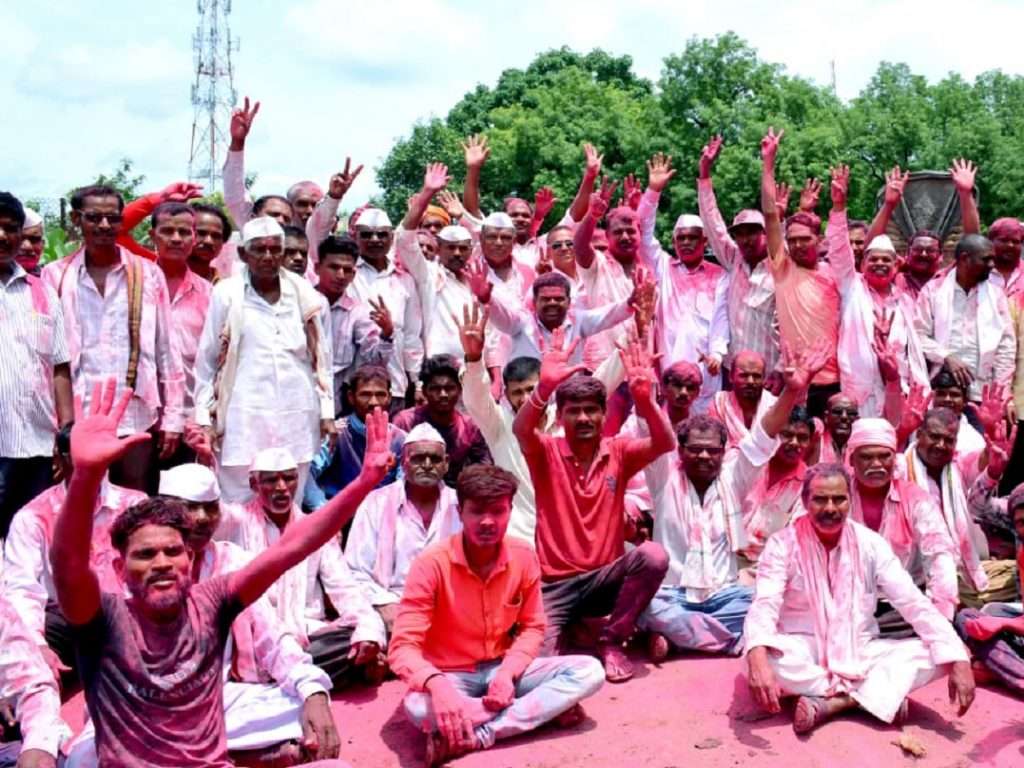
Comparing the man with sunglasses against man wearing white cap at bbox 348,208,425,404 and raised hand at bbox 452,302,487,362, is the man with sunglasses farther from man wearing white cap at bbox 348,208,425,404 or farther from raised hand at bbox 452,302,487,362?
man wearing white cap at bbox 348,208,425,404

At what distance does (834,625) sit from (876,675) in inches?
11.9

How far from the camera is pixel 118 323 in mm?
6047

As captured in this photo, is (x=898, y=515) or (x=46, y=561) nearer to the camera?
(x=46, y=561)

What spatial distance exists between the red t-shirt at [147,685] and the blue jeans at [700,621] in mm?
2922

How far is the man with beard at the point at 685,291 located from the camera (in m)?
8.48

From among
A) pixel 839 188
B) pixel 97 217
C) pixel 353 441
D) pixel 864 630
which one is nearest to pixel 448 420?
pixel 353 441

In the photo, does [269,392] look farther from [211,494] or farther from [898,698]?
[898,698]

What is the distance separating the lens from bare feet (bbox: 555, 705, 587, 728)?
5.36 meters

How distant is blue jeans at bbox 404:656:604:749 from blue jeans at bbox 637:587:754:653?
3.04 feet

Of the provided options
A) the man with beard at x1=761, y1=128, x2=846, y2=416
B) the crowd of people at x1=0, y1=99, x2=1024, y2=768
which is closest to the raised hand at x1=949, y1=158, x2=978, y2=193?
the crowd of people at x1=0, y1=99, x2=1024, y2=768

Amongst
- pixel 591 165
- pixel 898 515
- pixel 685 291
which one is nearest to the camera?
pixel 898 515

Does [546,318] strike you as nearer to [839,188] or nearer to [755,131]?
[839,188]

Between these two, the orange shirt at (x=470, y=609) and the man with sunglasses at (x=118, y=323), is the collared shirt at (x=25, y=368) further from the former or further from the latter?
the orange shirt at (x=470, y=609)

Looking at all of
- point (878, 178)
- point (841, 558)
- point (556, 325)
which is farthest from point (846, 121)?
point (841, 558)
